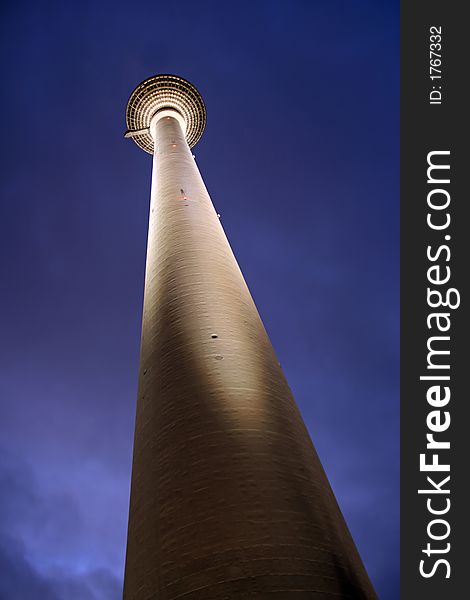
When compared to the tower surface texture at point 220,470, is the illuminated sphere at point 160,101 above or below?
above

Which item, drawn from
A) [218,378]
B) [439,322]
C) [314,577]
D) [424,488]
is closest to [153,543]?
[314,577]

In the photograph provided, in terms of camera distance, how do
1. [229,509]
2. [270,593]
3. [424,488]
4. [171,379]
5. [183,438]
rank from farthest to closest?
[171,379] → [424,488] → [183,438] → [229,509] → [270,593]

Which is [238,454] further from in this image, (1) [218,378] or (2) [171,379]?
(2) [171,379]

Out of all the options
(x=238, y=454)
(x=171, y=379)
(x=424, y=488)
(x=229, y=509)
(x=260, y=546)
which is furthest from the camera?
(x=171, y=379)

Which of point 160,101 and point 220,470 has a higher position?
point 160,101

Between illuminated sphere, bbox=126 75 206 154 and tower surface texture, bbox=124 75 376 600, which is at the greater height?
illuminated sphere, bbox=126 75 206 154

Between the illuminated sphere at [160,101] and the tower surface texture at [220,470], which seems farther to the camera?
the illuminated sphere at [160,101]

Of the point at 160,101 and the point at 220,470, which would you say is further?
the point at 160,101

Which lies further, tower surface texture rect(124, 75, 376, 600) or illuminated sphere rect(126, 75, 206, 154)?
illuminated sphere rect(126, 75, 206, 154)
